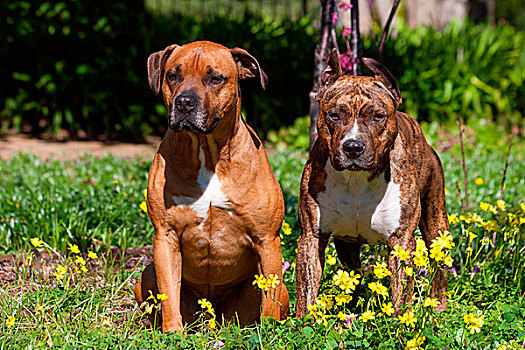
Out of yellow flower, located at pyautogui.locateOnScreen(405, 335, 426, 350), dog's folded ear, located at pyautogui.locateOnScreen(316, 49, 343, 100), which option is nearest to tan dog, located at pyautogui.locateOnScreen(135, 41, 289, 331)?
dog's folded ear, located at pyautogui.locateOnScreen(316, 49, 343, 100)

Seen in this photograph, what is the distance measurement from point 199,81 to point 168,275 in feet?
3.43

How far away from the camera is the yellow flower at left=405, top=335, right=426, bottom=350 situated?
9.46 ft

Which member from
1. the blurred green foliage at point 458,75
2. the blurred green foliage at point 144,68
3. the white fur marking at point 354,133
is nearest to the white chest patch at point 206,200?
the white fur marking at point 354,133

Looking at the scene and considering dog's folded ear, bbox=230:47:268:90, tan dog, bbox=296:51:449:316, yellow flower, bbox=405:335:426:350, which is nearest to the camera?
yellow flower, bbox=405:335:426:350

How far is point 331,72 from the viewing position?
3480 millimetres

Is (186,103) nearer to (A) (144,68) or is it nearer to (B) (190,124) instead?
(B) (190,124)

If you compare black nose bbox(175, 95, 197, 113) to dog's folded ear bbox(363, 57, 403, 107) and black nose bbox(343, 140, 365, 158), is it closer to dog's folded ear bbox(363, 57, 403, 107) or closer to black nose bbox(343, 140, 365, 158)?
black nose bbox(343, 140, 365, 158)

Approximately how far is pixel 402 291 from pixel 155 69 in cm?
178

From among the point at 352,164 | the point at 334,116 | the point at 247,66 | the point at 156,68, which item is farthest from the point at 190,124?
the point at 352,164

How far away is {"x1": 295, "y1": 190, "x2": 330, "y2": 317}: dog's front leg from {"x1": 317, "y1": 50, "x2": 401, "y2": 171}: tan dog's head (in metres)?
0.38

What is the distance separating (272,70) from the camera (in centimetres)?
1008

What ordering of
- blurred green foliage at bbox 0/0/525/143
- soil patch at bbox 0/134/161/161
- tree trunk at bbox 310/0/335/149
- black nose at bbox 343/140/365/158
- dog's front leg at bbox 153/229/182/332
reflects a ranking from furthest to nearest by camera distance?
blurred green foliage at bbox 0/0/525/143 → soil patch at bbox 0/134/161/161 → tree trunk at bbox 310/0/335/149 → dog's front leg at bbox 153/229/182/332 → black nose at bbox 343/140/365/158

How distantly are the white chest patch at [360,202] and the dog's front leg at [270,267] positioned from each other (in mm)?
339

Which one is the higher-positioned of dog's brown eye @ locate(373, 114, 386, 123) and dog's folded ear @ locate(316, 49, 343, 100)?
dog's folded ear @ locate(316, 49, 343, 100)
